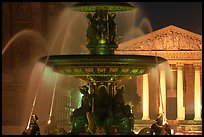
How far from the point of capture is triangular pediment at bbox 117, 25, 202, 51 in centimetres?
6956

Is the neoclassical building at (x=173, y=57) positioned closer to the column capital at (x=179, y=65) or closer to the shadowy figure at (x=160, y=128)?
the column capital at (x=179, y=65)

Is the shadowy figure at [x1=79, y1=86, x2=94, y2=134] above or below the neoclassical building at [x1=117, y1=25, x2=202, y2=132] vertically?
below

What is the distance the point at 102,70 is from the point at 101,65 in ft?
0.63

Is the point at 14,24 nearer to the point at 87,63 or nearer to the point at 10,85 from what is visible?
the point at 10,85

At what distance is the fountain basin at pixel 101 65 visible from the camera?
17.2 metres

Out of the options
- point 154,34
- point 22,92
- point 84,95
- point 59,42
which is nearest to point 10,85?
point 22,92

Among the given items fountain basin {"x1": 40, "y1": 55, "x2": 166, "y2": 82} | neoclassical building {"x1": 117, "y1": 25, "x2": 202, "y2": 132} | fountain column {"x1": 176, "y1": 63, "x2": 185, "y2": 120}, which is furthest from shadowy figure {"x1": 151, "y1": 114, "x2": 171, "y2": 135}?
fountain column {"x1": 176, "y1": 63, "x2": 185, "y2": 120}

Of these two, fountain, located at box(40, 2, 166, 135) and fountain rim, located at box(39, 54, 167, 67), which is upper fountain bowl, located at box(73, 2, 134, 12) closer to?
fountain, located at box(40, 2, 166, 135)

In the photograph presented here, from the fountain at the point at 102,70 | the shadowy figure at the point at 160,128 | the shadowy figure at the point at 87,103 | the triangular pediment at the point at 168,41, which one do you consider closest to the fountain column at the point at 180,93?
the triangular pediment at the point at 168,41

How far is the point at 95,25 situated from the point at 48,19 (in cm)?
4038

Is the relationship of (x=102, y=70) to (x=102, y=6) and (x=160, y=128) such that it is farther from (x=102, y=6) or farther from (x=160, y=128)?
(x=160, y=128)

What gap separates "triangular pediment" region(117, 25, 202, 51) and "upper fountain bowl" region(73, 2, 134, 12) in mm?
A: 51148

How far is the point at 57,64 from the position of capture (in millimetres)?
17516

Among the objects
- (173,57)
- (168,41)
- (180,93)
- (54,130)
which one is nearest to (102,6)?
(54,130)
